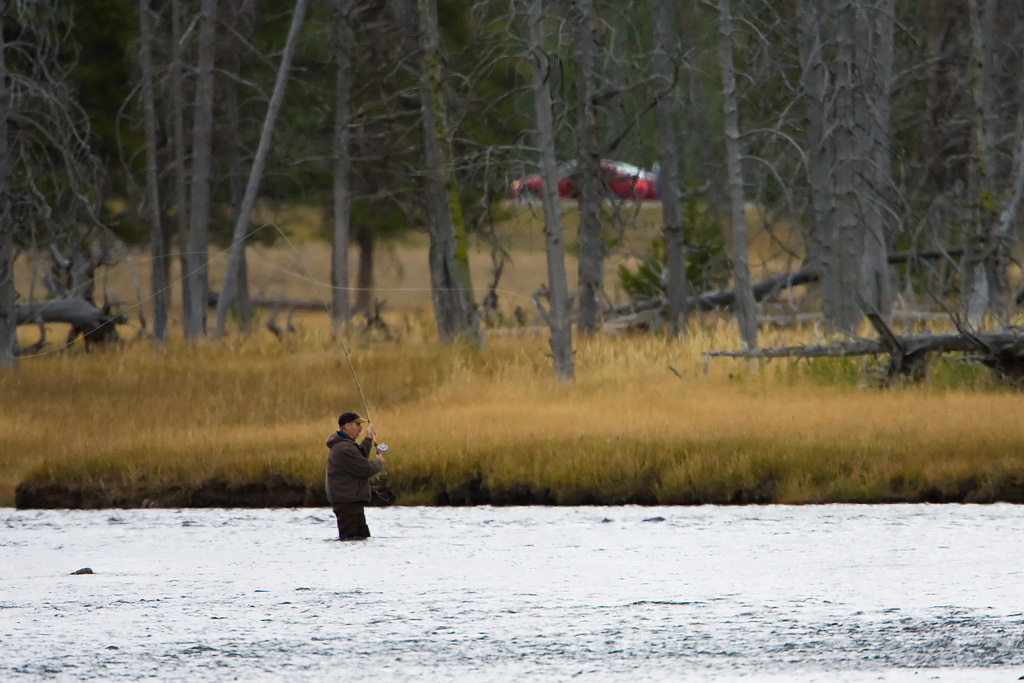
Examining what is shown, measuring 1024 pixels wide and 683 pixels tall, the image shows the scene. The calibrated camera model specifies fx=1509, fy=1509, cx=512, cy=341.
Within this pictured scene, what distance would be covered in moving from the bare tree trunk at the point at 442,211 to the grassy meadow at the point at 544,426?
78.6 inches

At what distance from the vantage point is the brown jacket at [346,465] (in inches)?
403

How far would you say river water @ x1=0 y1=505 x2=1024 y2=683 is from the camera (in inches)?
290

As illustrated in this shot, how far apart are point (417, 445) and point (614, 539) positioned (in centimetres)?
255

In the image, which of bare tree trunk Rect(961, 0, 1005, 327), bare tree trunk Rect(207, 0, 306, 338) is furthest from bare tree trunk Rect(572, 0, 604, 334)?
bare tree trunk Rect(961, 0, 1005, 327)

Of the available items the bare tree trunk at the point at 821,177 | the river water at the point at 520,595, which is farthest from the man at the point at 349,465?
the bare tree trunk at the point at 821,177

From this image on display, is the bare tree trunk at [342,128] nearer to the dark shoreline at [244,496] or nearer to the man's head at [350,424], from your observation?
the dark shoreline at [244,496]

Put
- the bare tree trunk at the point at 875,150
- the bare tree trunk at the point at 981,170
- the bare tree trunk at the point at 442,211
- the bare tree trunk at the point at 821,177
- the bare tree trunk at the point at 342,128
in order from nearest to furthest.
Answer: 1. the bare tree trunk at the point at 981,170
2. the bare tree trunk at the point at 875,150
3. the bare tree trunk at the point at 821,177
4. the bare tree trunk at the point at 442,211
5. the bare tree trunk at the point at 342,128

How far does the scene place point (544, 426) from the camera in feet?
44.3

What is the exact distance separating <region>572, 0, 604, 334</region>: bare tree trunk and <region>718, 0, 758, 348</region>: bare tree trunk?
6.10 feet

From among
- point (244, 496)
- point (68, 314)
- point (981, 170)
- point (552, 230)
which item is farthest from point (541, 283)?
point (244, 496)

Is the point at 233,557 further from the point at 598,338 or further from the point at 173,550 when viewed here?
the point at 598,338

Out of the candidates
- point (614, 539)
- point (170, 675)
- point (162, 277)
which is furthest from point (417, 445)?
point (162, 277)

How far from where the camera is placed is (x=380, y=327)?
2423 cm

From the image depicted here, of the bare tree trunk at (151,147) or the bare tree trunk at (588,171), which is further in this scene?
the bare tree trunk at (151,147)
